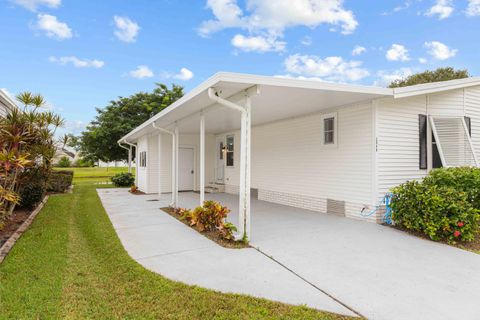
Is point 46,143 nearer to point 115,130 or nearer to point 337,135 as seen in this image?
point 337,135

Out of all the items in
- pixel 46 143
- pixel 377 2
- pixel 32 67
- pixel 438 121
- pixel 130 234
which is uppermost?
pixel 377 2

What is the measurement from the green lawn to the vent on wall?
4705 millimetres

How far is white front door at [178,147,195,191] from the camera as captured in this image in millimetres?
13156

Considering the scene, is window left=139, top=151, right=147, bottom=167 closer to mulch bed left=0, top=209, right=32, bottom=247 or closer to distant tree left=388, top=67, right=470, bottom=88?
mulch bed left=0, top=209, right=32, bottom=247

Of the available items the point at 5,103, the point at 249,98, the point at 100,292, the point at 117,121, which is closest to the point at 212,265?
the point at 100,292

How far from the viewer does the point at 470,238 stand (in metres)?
4.75

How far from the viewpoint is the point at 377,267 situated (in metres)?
3.73

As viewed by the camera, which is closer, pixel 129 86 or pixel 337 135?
pixel 337 135

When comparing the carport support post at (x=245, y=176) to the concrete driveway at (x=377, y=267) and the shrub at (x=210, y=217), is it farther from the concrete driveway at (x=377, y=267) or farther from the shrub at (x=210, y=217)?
the shrub at (x=210, y=217)

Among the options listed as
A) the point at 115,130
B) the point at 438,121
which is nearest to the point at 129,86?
the point at 115,130

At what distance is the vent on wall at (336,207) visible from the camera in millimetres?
6969

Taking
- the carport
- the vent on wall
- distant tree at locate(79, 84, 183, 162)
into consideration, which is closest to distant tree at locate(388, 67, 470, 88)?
the vent on wall

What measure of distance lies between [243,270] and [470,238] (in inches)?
156

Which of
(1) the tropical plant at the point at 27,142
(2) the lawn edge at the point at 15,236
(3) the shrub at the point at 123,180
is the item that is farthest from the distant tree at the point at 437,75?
(2) the lawn edge at the point at 15,236
